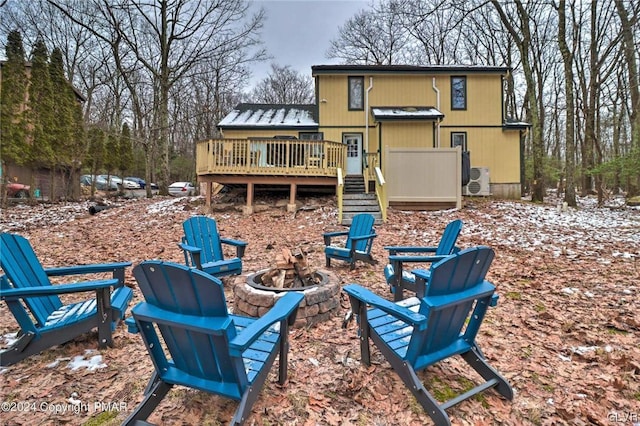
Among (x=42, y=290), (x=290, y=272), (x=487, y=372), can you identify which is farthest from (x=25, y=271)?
(x=487, y=372)

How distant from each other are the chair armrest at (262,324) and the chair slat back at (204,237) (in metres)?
2.93

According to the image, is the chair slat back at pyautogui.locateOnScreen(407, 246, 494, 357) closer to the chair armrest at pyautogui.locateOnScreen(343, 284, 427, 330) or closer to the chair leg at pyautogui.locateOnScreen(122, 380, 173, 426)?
the chair armrest at pyautogui.locateOnScreen(343, 284, 427, 330)

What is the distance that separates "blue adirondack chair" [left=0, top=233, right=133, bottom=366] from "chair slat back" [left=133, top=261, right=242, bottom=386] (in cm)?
132

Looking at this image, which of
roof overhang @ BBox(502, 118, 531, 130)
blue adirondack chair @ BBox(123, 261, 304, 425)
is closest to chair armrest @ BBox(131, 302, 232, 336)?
blue adirondack chair @ BBox(123, 261, 304, 425)

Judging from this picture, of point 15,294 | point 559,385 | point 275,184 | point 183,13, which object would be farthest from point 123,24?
point 559,385

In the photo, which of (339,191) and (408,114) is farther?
(408,114)

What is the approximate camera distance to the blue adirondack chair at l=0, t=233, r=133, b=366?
2549mm

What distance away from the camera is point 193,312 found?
5.71 ft

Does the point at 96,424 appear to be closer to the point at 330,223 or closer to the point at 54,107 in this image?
the point at 330,223

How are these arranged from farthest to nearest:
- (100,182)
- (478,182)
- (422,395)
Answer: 1. (100,182)
2. (478,182)
3. (422,395)

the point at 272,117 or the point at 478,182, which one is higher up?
the point at 272,117

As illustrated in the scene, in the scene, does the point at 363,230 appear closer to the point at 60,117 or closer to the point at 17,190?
the point at 60,117

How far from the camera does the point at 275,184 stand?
1130 cm

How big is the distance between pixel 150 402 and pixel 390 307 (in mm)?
1562
